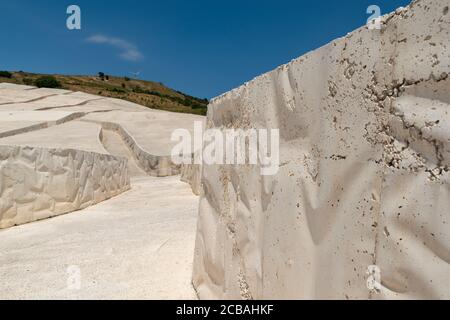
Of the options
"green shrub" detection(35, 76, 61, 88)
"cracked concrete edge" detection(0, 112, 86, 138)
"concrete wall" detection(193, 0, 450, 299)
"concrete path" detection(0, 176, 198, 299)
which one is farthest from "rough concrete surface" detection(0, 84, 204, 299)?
"green shrub" detection(35, 76, 61, 88)

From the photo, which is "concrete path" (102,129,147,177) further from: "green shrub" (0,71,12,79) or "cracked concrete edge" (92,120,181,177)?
"green shrub" (0,71,12,79)

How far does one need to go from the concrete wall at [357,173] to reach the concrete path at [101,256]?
1.20 metres

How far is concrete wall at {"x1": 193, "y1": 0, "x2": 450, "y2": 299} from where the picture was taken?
1318 millimetres

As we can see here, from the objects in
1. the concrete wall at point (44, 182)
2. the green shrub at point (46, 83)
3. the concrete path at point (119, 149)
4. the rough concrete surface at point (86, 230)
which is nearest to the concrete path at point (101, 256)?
the rough concrete surface at point (86, 230)

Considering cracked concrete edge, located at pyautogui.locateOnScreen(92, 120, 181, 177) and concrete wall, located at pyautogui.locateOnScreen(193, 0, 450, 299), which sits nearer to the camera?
concrete wall, located at pyautogui.locateOnScreen(193, 0, 450, 299)

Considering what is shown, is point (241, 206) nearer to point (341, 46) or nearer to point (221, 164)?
point (221, 164)

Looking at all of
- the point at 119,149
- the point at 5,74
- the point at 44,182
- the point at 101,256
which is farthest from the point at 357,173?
the point at 5,74

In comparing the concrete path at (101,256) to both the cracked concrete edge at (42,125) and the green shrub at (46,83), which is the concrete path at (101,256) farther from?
the green shrub at (46,83)

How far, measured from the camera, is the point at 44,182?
6.85 metres

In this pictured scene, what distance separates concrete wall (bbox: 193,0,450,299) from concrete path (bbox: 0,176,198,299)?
1.20 m

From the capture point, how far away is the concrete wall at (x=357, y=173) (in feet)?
4.33

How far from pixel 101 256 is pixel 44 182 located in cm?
300

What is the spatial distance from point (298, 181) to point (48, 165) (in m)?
6.01

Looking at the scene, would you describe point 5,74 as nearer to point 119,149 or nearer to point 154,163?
point 119,149
